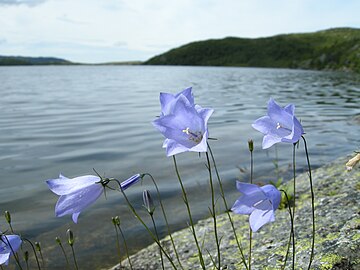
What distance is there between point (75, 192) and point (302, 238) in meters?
2.37

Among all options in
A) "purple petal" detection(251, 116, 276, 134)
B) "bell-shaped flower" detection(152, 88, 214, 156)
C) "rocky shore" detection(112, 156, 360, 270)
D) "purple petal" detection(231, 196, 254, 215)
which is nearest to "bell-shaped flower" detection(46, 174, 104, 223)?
"bell-shaped flower" detection(152, 88, 214, 156)

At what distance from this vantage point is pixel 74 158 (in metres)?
10.2

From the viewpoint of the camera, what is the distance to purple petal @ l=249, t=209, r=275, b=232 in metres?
2.11

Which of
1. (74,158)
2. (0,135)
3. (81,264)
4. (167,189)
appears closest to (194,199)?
(167,189)

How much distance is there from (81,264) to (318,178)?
365 centimetres

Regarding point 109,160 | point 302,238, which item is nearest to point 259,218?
point 302,238

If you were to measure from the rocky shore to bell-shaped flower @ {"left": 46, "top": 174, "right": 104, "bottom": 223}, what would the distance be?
151 centimetres

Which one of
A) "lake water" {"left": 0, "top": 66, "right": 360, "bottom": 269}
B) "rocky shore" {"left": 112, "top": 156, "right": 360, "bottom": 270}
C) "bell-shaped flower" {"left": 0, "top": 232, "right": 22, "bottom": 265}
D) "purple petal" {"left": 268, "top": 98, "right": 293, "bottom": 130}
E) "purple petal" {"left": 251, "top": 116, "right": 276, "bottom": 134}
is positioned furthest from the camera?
"lake water" {"left": 0, "top": 66, "right": 360, "bottom": 269}

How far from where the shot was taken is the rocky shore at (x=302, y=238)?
3.31m

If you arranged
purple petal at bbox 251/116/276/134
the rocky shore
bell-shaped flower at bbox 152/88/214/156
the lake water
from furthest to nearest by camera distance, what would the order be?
the lake water < the rocky shore < purple petal at bbox 251/116/276/134 < bell-shaped flower at bbox 152/88/214/156

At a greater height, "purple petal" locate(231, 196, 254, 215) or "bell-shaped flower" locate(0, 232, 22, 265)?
"purple petal" locate(231, 196, 254, 215)

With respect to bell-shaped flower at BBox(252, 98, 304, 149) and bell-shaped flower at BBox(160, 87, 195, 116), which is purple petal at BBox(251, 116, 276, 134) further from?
bell-shaped flower at BBox(160, 87, 195, 116)

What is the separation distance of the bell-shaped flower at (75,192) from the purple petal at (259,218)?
2.59ft

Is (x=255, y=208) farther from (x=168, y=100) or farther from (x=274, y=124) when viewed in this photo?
(x=168, y=100)
